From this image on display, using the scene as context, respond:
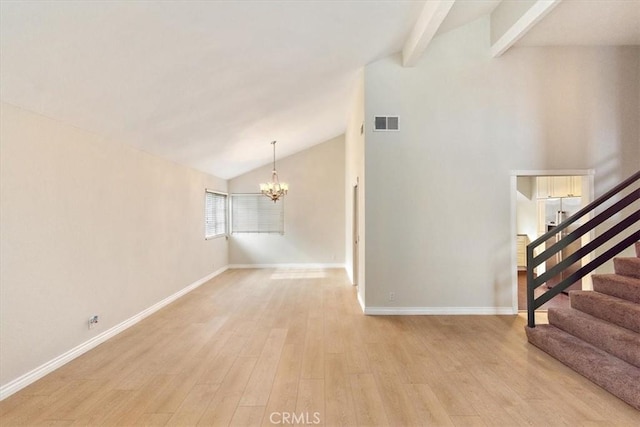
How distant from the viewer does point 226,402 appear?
2.47 meters

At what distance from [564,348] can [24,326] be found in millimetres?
4712

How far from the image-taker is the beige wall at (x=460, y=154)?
4.52 meters

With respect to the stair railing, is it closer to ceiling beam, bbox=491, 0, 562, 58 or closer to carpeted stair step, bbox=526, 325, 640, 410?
carpeted stair step, bbox=526, 325, 640, 410

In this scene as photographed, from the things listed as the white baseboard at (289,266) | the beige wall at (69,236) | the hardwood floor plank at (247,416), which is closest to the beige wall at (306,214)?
the white baseboard at (289,266)

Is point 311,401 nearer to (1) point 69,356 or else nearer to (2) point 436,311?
(1) point 69,356

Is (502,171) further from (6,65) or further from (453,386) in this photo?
(6,65)

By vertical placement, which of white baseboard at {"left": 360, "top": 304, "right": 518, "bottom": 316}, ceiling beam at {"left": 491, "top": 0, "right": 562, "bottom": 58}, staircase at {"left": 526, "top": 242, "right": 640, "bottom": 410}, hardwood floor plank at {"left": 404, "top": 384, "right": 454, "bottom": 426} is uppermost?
ceiling beam at {"left": 491, "top": 0, "right": 562, "bottom": 58}

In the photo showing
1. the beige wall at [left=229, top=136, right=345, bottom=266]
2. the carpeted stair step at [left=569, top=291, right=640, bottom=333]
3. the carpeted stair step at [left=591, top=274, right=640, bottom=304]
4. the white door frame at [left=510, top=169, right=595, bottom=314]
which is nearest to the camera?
the carpeted stair step at [left=569, top=291, right=640, bottom=333]

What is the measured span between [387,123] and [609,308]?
3.16m

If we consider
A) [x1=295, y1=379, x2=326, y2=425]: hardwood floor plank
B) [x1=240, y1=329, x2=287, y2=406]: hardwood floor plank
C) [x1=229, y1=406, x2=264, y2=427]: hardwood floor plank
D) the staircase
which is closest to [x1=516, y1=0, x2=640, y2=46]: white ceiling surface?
the staircase

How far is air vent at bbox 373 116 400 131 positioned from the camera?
4.57 m

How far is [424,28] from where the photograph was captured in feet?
11.7

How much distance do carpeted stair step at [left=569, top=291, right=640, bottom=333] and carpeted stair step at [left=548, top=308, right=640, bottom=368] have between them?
5 centimetres

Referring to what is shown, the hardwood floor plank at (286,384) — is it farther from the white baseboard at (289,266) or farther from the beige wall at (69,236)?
the white baseboard at (289,266)
